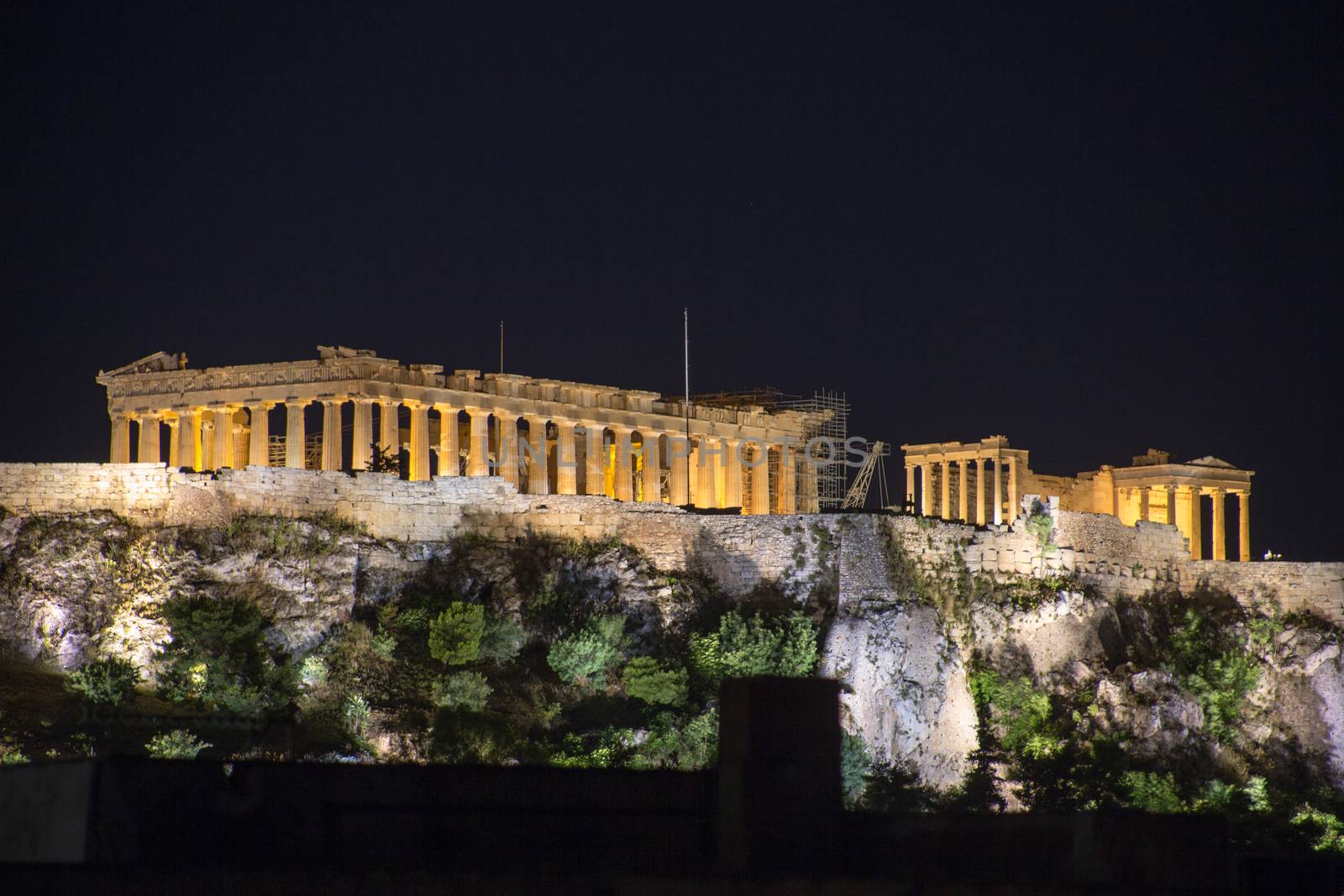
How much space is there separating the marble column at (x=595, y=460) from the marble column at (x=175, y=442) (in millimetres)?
16270

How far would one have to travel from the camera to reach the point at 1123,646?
69.7 meters

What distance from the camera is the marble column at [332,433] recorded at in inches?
2985

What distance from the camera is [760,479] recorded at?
89.6 meters

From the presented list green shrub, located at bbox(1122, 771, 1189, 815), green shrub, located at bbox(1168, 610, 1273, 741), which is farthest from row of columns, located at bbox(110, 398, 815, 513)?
green shrub, located at bbox(1122, 771, 1189, 815)

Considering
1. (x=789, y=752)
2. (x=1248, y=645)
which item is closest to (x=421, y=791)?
(x=789, y=752)

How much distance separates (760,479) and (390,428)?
1811cm

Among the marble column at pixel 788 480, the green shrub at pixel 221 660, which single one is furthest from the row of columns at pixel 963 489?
the green shrub at pixel 221 660

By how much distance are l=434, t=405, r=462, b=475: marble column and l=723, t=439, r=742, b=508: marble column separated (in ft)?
42.6

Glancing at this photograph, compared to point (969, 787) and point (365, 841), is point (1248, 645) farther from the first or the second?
point (365, 841)

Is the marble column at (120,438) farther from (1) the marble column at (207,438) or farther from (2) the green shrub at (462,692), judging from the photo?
(2) the green shrub at (462,692)

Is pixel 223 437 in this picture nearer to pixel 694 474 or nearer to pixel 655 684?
pixel 694 474

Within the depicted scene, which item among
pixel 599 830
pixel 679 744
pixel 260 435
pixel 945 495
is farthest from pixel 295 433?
pixel 599 830

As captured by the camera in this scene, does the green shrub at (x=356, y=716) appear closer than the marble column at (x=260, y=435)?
Yes

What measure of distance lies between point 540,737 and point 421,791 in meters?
33.1
